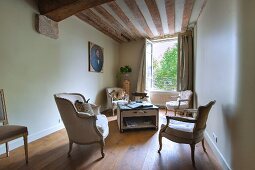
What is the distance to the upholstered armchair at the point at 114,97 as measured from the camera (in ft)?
16.5

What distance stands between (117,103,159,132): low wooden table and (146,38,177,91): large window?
2.56 meters

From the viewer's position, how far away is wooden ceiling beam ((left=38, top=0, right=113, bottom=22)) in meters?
2.83

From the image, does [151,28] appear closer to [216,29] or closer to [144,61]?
[144,61]

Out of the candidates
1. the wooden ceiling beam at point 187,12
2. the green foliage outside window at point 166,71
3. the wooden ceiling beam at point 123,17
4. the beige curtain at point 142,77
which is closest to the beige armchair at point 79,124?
the wooden ceiling beam at point 123,17

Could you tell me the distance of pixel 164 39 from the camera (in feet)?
20.1

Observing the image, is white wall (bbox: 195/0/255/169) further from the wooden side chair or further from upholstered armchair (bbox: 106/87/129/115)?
upholstered armchair (bbox: 106/87/129/115)

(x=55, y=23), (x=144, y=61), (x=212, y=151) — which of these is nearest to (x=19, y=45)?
(x=55, y=23)

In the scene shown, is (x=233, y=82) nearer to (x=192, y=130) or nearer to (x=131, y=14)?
(x=192, y=130)

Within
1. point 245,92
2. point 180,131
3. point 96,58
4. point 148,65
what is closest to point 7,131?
point 180,131

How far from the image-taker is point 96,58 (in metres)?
5.03

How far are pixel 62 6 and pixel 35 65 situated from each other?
114 cm

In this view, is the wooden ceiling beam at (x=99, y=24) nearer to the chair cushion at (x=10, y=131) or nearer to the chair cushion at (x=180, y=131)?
the chair cushion at (x=10, y=131)

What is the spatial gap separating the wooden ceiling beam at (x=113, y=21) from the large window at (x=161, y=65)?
898 mm

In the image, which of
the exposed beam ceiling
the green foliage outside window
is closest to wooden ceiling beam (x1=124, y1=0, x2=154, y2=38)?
the exposed beam ceiling
